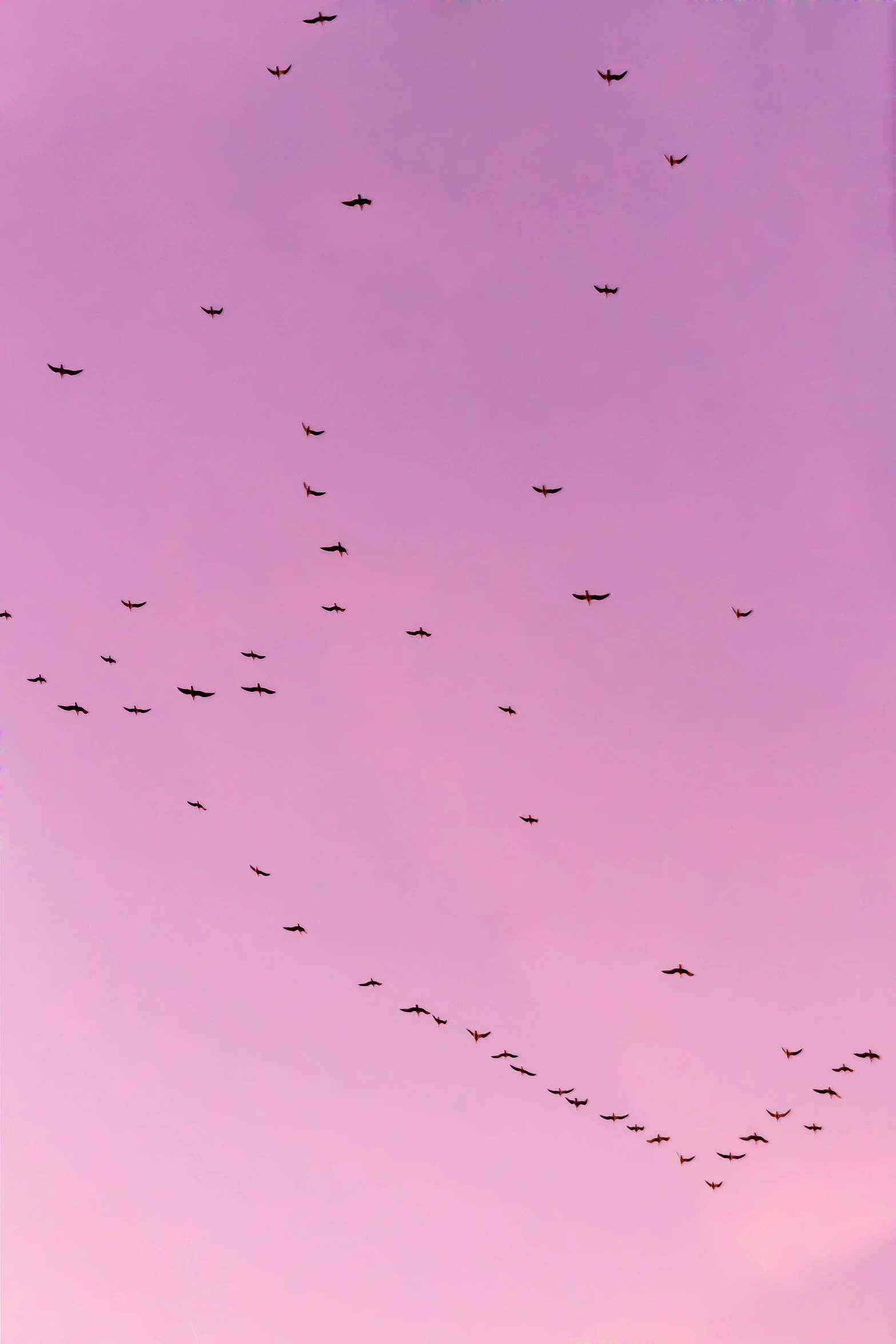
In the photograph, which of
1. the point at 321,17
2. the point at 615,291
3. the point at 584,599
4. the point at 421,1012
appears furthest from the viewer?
the point at 421,1012

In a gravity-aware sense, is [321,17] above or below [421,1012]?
above

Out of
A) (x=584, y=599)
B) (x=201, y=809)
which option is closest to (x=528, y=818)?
(x=584, y=599)

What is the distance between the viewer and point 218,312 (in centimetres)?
2850

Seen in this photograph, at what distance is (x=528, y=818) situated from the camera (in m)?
31.8

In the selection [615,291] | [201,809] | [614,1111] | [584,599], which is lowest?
[614,1111]

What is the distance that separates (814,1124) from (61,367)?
100 feet

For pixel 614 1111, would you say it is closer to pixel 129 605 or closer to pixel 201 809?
pixel 201 809

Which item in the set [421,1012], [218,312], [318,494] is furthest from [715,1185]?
[218,312]

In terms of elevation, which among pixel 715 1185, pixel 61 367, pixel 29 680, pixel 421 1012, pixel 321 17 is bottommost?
pixel 715 1185

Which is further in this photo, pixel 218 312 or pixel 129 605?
pixel 129 605

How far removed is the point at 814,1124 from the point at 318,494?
23.7 metres

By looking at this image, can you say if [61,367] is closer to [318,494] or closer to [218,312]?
[218,312]

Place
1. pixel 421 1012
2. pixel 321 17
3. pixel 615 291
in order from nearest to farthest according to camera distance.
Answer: pixel 321 17
pixel 615 291
pixel 421 1012

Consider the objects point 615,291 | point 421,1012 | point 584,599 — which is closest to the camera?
point 615,291
